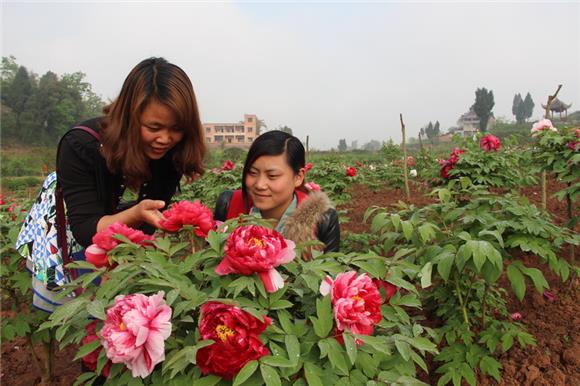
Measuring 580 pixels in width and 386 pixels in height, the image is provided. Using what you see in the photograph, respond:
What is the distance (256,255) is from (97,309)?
344 mm

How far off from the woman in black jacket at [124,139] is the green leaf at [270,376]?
64 cm

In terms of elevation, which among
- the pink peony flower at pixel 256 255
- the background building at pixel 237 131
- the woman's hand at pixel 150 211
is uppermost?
the background building at pixel 237 131

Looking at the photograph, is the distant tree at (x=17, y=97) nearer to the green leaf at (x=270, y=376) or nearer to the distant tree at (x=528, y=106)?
the green leaf at (x=270, y=376)

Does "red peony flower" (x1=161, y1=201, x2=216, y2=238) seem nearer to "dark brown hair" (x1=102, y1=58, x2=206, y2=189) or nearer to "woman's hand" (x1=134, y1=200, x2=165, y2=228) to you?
"woman's hand" (x1=134, y1=200, x2=165, y2=228)

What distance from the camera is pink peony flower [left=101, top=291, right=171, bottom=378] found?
29.7 inches

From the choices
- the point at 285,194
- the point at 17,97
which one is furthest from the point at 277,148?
the point at 17,97

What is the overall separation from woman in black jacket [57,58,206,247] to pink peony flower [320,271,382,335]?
2.09 feet

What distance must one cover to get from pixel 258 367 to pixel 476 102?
4745 cm

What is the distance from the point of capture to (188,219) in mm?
1026

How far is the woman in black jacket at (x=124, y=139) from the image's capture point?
1.30 m

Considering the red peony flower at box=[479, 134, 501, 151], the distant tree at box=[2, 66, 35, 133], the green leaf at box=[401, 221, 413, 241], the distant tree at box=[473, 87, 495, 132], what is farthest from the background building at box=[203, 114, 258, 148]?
the green leaf at box=[401, 221, 413, 241]

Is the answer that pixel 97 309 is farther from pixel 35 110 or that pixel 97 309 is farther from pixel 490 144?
pixel 35 110

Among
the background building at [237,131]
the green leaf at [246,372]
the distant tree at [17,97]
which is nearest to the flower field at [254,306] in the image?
the green leaf at [246,372]

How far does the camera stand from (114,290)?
0.87 m
